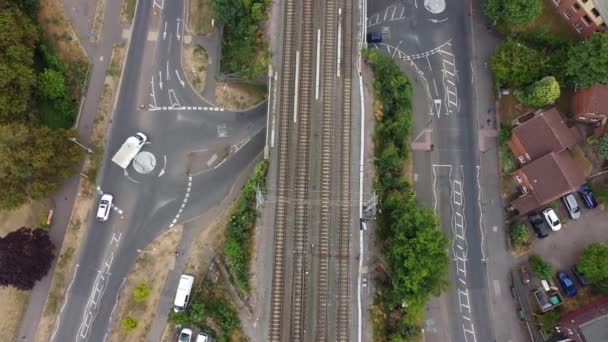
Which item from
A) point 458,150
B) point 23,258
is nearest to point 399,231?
point 458,150

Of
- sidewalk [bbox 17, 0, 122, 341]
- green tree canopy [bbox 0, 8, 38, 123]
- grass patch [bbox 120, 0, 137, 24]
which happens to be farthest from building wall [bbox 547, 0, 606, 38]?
green tree canopy [bbox 0, 8, 38, 123]

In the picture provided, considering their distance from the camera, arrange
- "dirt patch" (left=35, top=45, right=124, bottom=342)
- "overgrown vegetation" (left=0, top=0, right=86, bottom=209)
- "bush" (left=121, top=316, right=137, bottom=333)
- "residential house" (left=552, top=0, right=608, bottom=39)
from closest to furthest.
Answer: "overgrown vegetation" (left=0, top=0, right=86, bottom=209)
"bush" (left=121, top=316, right=137, bottom=333)
"dirt patch" (left=35, top=45, right=124, bottom=342)
"residential house" (left=552, top=0, right=608, bottom=39)

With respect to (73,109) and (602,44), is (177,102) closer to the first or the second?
(73,109)

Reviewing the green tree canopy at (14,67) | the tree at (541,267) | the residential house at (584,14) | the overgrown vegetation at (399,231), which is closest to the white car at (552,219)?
the tree at (541,267)

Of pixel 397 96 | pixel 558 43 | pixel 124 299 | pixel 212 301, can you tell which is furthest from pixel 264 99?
pixel 558 43

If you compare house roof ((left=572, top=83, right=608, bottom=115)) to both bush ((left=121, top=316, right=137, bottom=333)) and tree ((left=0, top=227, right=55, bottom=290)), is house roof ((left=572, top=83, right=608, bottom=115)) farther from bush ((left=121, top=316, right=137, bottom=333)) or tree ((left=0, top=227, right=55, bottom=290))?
tree ((left=0, top=227, right=55, bottom=290))
